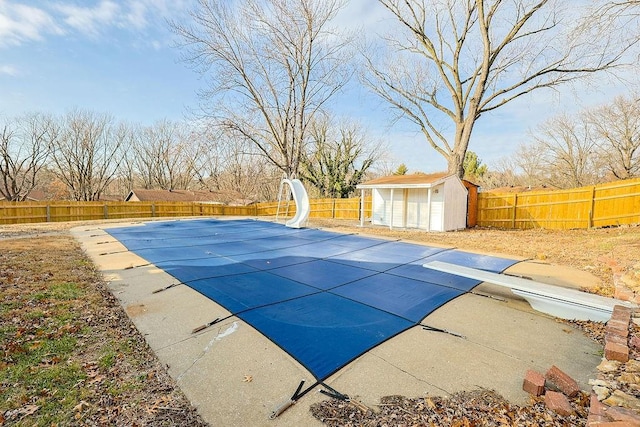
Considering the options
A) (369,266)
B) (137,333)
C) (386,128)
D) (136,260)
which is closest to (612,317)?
(369,266)

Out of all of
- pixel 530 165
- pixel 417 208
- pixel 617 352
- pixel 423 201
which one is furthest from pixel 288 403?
pixel 530 165

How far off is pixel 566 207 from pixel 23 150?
122 ft

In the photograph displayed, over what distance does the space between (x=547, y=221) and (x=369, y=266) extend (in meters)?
→ 9.59

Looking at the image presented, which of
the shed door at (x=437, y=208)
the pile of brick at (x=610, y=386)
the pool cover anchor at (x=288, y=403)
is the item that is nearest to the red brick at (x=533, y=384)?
the pile of brick at (x=610, y=386)

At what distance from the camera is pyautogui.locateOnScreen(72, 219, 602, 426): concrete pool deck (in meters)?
1.91

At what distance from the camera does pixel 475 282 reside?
4246 mm

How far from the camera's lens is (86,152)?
27.8 meters

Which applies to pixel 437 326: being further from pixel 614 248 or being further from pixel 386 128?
pixel 386 128

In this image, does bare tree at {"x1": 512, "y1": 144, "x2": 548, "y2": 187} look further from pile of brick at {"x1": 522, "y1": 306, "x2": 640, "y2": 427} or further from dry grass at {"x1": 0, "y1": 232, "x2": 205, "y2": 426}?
dry grass at {"x1": 0, "y1": 232, "x2": 205, "y2": 426}

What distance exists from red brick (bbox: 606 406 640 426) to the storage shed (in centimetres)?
972

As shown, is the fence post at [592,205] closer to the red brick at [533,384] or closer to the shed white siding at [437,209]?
the shed white siding at [437,209]

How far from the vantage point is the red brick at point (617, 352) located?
7.12ft

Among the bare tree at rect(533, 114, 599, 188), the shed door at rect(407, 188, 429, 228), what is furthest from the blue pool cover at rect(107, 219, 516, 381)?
the bare tree at rect(533, 114, 599, 188)

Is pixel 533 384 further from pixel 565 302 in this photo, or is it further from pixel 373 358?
pixel 565 302
